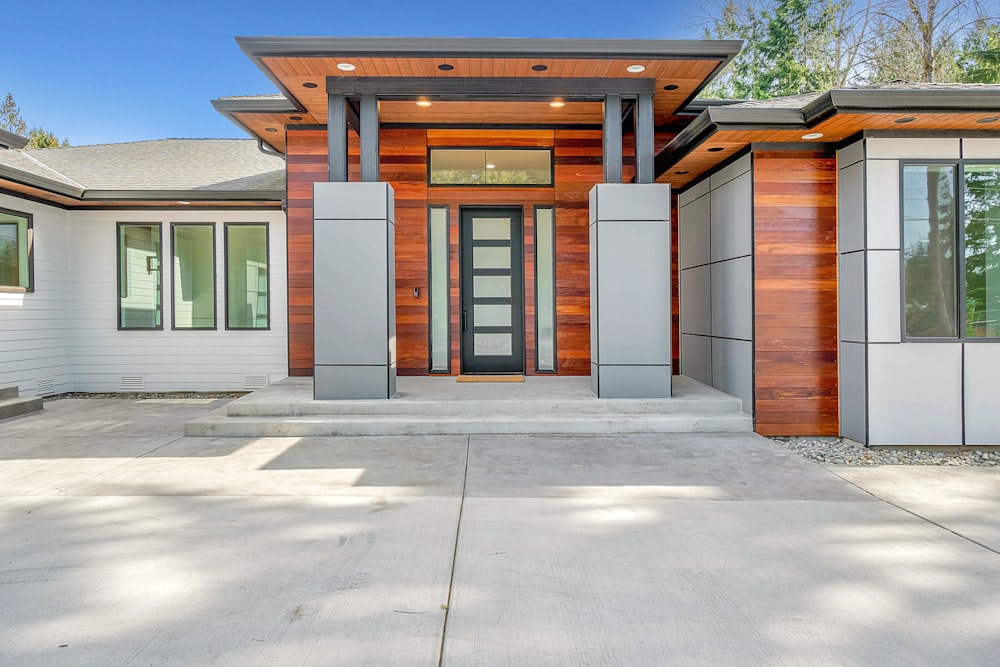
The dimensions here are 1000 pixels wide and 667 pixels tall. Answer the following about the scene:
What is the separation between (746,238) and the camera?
19.4 ft

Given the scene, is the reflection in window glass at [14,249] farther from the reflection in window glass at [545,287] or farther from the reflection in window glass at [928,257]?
the reflection in window glass at [928,257]

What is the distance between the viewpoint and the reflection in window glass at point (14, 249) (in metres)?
7.52

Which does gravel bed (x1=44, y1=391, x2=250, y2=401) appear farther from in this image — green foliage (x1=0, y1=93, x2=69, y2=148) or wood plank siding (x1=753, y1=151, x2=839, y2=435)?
green foliage (x1=0, y1=93, x2=69, y2=148)

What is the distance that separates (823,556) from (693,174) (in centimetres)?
533

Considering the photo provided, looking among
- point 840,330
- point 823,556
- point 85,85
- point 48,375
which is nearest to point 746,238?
point 840,330

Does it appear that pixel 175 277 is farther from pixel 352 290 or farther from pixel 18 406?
pixel 352 290

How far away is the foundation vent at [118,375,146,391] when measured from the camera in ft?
28.2

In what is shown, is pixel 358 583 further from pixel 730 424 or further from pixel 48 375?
pixel 48 375

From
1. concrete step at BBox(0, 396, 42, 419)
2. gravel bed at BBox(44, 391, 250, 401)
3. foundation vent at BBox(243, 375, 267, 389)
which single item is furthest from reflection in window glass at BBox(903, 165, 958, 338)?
concrete step at BBox(0, 396, 42, 419)

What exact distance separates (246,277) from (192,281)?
800 mm

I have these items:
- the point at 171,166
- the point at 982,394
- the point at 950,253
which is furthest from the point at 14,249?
the point at 982,394

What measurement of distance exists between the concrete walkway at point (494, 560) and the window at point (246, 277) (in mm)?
4092

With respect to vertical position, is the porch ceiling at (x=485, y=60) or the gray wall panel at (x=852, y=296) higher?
the porch ceiling at (x=485, y=60)

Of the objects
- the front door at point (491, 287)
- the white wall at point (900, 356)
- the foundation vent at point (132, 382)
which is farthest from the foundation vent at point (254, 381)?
the white wall at point (900, 356)
